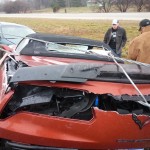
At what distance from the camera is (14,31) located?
466 inches

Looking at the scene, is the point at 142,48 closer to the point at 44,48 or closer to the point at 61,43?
the point at 61,43

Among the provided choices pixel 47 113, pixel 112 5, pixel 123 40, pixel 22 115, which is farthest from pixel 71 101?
pixel 112 5

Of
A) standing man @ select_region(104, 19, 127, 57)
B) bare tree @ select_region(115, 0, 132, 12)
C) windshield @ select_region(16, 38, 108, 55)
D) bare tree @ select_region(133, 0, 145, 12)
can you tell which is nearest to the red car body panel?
windshield @ select_region(16, 38, 108, 55)

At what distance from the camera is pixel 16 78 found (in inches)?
141

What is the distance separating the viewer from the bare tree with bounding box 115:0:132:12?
156ft

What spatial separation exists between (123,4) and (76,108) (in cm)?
4647

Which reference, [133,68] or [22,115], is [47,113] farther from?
[133,68]

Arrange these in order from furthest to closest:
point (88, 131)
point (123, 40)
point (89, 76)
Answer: point (123, 40)
point (89, 76)
point (88, 131)

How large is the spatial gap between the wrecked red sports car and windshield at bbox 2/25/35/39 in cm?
775

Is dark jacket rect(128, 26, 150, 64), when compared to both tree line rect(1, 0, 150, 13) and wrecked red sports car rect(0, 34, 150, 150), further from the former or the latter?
tree line rect(1, 0, 150, 13)

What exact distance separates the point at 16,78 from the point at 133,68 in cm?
135

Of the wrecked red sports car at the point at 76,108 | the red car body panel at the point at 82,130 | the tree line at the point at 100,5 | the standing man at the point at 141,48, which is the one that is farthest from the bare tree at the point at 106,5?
the red car body panel at the point at 82,130

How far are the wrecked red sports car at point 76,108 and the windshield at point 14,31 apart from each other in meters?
7.75

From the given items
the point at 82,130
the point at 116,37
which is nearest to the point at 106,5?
the point at 116,37
